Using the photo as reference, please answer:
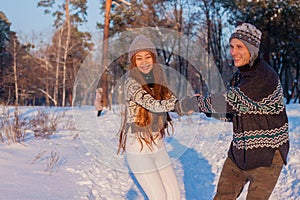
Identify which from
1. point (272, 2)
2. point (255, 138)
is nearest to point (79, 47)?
point (272, 2)

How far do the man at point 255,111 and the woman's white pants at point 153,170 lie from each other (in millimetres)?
A: 500

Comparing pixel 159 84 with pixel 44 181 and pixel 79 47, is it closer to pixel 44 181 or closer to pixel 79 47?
pixel 44 181

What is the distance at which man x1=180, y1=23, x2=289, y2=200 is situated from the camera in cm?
209

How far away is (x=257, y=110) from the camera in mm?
2135

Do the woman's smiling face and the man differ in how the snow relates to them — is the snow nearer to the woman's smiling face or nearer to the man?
the woman's smiling face

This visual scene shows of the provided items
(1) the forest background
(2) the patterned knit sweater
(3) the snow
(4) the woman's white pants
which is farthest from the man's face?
(1) the forest background

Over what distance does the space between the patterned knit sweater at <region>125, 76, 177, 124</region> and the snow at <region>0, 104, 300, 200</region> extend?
3.81 feet

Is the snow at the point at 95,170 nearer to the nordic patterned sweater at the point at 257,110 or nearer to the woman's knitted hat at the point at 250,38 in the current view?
the nordic patterned sweater at the point at 257,110

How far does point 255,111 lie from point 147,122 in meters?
0.83

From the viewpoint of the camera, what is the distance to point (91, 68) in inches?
657

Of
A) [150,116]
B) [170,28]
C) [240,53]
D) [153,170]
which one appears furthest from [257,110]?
[170,28]

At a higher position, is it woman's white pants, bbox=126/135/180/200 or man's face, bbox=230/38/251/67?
man's face, bbox=230/38/251/67

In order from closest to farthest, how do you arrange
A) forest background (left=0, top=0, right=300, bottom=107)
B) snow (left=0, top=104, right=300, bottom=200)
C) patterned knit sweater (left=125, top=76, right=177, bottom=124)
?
patterned knit sweater (left=125, top=76, right=177, bottom=124)
snow (left=0, top=104, right=300, bottom=200)
forest background (left=0, top=0, right=300, bottom=107)

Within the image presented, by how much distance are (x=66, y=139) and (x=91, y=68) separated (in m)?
9.82
